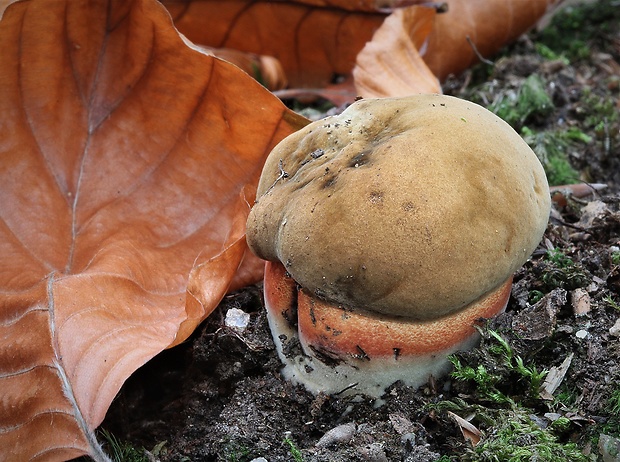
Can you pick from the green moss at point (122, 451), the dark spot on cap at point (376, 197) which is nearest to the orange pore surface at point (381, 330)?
the dark spot on cap at point (376, 197)

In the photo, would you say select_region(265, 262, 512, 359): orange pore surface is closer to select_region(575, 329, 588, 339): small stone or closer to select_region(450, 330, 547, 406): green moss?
select_region(450, 330, 547, 406): green moss

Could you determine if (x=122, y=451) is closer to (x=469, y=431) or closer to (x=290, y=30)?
(x=469, y=431)

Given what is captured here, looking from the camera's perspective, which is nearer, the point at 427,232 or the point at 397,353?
the point at 427,232

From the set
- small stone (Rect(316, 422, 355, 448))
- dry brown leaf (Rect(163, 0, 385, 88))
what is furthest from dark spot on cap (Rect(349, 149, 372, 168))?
dry brown leaf (Rect(163, 0, 385, 88))

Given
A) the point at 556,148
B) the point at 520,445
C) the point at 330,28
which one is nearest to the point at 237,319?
the point at 520,445

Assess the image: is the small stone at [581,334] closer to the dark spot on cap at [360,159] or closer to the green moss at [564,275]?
the green moss at [564,275]

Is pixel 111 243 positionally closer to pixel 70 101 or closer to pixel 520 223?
pixel 70 101

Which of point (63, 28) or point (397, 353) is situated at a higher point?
point (63, 28)

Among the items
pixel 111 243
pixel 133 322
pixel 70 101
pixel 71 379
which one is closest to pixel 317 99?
pixel 70 101

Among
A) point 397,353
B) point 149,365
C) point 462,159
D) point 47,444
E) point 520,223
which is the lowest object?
point 149,365
